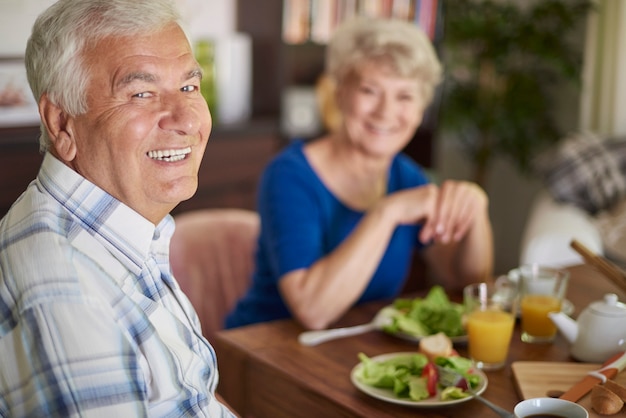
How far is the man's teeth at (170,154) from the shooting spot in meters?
1.12

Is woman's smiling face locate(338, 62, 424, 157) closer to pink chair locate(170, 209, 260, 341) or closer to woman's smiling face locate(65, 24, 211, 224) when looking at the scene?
pink chair locate(170, 209, 260, 341)

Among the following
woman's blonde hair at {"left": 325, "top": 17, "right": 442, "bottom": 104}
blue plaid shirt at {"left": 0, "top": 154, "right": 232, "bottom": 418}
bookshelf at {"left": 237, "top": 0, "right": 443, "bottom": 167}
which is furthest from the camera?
bookshelf at {"left": 237, "top": 0, "right": 443, "bottom": 167}

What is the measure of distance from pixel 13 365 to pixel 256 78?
8.39 feet

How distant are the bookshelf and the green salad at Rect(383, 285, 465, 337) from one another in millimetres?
1760

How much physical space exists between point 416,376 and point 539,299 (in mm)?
395

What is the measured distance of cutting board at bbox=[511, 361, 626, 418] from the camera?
4.40 feet

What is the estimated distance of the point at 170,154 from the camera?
3.70 feet

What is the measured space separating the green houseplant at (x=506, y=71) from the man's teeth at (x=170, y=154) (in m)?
2.95

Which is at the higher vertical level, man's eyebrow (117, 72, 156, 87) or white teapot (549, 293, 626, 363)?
man's eyebrow (117, 72, 156, 87)

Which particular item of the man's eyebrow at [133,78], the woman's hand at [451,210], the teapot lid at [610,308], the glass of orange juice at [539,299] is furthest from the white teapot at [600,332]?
the man's eyebrow at [133,78]

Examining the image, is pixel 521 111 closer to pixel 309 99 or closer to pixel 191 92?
pixel 309 99

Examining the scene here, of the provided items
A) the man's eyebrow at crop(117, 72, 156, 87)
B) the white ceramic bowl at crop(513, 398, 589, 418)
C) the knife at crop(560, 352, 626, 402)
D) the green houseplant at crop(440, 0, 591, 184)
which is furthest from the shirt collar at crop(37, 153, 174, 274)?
the green houseplant at crop(440, 0, 591, 184)

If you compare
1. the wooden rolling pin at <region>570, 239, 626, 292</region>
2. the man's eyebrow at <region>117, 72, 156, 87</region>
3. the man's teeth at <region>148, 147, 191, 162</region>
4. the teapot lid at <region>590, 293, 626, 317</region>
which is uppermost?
the man's eyebrow at <region>117, 72, 156, 87</region>

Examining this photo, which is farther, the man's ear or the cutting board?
the cutting board
